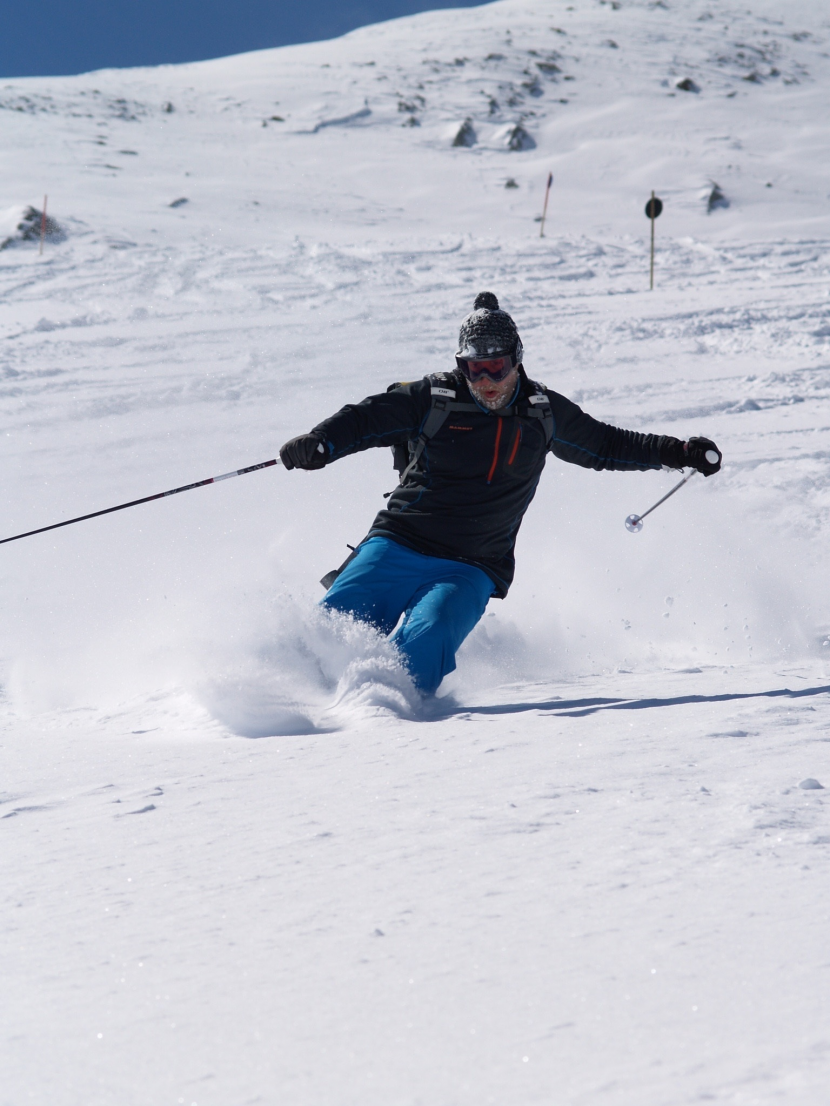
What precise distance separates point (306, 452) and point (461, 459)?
2.17 ft

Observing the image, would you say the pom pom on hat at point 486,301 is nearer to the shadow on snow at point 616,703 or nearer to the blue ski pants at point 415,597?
the blue ski pants at point 415,597

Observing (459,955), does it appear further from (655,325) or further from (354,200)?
(354,200)

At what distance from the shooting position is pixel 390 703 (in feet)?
10.6

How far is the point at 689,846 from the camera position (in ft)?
6.04

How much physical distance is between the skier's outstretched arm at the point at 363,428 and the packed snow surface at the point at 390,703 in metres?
0.63

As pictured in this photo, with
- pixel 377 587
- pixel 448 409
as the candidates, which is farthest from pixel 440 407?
pixel 377 587

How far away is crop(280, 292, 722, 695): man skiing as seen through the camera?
12.5ft

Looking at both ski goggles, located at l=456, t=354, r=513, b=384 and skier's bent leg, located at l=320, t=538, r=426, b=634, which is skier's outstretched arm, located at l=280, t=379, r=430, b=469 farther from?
skier's bent leg, located at l=320, t=538, r=426, b=634

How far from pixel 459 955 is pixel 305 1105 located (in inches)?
15.5

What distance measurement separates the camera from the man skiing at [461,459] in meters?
3.82

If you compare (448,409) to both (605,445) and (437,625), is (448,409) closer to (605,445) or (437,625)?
(605,445)

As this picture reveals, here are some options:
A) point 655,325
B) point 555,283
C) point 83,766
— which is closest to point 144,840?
point 83,766

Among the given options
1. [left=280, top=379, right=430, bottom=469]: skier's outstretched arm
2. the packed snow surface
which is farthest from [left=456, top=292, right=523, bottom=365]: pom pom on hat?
the packed snow surface

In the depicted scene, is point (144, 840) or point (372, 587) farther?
point (372, 587)
